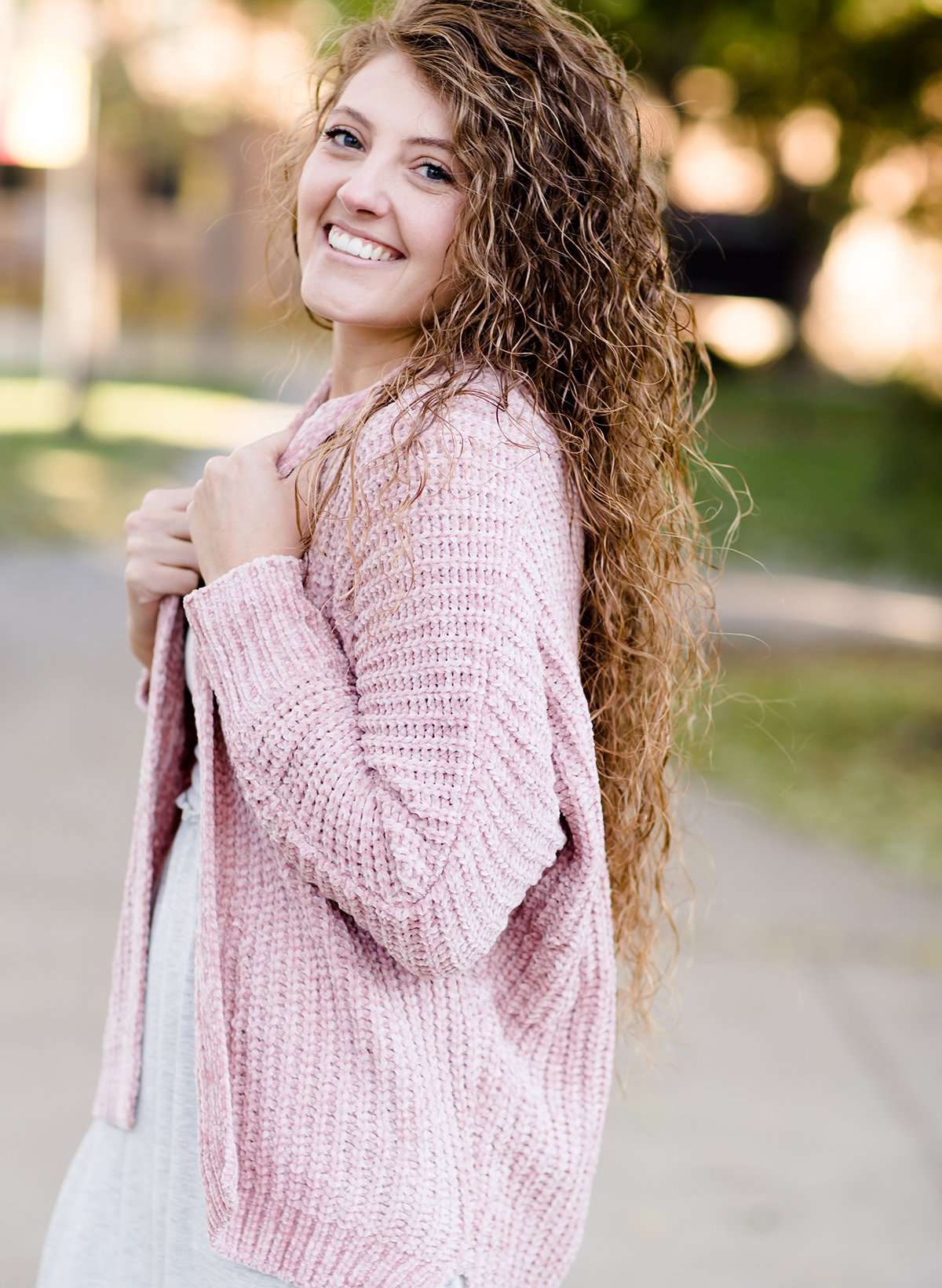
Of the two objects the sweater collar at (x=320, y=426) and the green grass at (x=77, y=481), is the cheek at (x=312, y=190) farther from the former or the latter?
the green grass at (x=77, y=481)

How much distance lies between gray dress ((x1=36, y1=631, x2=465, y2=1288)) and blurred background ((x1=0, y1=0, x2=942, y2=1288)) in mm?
720

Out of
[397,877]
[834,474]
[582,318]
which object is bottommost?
[834,474]

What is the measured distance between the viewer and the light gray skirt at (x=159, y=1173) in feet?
5.12

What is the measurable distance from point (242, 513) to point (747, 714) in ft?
20.3

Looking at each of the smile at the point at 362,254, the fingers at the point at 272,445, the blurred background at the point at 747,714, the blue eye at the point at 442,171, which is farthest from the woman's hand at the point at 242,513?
the blurred background at the point at 747,714

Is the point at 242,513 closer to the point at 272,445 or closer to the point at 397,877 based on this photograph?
the point at 272,445

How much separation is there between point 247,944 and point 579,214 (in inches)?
32.6

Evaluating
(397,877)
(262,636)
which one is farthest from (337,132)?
(397,877)

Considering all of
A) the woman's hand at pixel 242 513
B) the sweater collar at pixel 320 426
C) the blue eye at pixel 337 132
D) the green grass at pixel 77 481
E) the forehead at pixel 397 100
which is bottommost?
the green grass at pixel 77 481

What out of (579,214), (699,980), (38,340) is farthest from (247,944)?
(38,340)

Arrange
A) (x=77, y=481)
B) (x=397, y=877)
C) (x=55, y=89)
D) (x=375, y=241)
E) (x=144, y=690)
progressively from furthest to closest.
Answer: (x=55, y=89) < (x=77, y=481) < (x=144, y=690) < (x=375, y=241) < (x=397, y=877)

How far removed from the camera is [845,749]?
7074 mm

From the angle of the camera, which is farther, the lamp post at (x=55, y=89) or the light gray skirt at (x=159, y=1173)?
the lamp post at (x=55, y=89)

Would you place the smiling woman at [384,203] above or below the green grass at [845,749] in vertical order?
above
